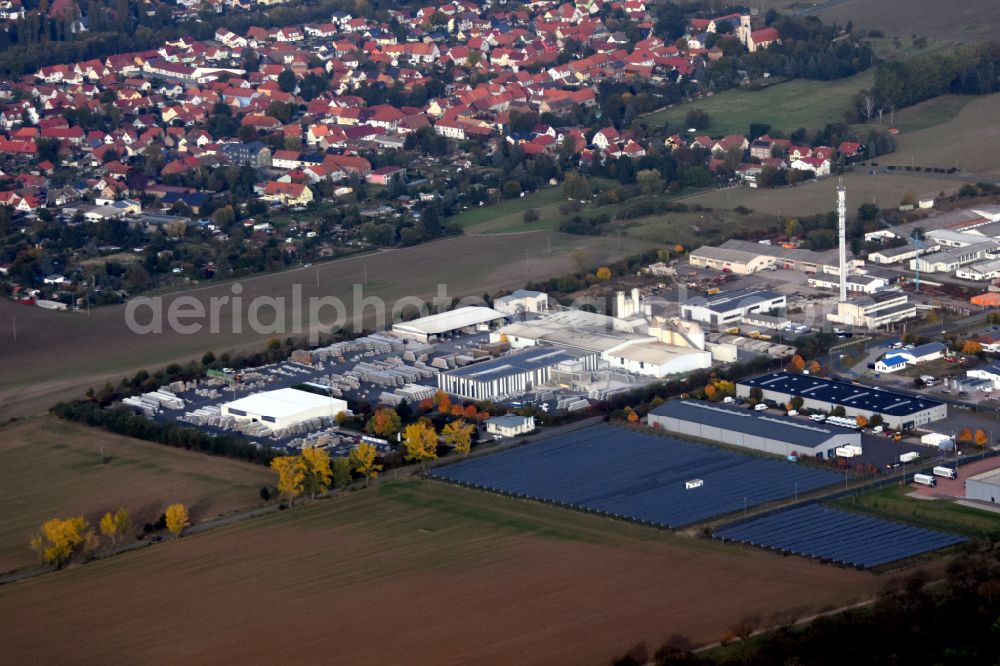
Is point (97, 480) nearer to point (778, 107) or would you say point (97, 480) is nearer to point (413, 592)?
point (413, 592)

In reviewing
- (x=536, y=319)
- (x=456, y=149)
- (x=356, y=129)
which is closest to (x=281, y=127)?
(x=356, y=129)

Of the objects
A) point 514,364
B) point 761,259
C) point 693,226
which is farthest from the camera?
point 693,226

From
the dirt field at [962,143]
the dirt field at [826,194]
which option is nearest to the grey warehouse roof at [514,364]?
the dirt field at [826,194]

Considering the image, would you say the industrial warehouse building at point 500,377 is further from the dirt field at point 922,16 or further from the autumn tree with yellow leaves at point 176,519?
the dirt field at point 922,16

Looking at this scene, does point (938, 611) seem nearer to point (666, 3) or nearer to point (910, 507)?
point (910, 507)

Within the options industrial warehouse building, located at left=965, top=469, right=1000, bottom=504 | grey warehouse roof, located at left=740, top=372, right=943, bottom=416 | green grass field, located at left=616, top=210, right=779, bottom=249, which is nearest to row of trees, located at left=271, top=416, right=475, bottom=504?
grey warehouse roof, located at left=740, top=372, right=943, bottom=416

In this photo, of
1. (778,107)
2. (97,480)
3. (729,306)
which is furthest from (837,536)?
(778,107)
